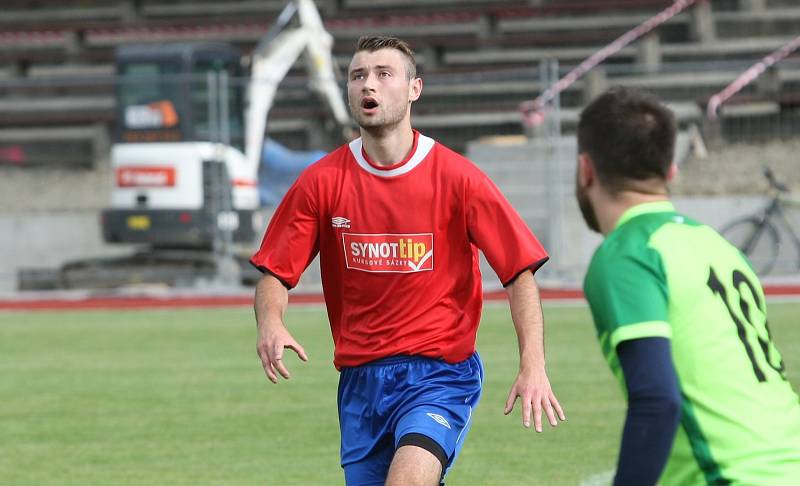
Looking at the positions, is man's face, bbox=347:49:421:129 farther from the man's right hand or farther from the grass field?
the grass field

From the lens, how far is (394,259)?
5.27m

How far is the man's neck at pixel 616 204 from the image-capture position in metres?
3.34

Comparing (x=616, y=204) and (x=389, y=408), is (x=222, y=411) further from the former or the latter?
(x=616, y=204)

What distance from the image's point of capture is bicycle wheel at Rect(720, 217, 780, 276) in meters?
19.0

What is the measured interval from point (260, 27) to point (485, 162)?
8089mm

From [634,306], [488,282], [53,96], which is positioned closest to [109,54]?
[53,96]

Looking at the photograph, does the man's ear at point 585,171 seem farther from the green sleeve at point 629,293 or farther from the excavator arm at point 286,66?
the excavator arm at point 286,66

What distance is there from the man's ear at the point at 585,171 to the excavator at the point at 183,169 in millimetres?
17534

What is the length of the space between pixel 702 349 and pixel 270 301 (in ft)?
7.55

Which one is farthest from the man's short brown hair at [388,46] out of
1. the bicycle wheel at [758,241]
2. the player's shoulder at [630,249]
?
the bicycle wheel at [758,241]

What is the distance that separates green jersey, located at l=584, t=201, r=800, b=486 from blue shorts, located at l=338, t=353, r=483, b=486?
188cm

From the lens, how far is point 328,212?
17.6 feet

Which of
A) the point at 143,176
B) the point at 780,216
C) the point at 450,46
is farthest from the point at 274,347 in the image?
the point at 450,46

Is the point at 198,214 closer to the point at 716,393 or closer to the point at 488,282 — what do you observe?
the point at 488,282
